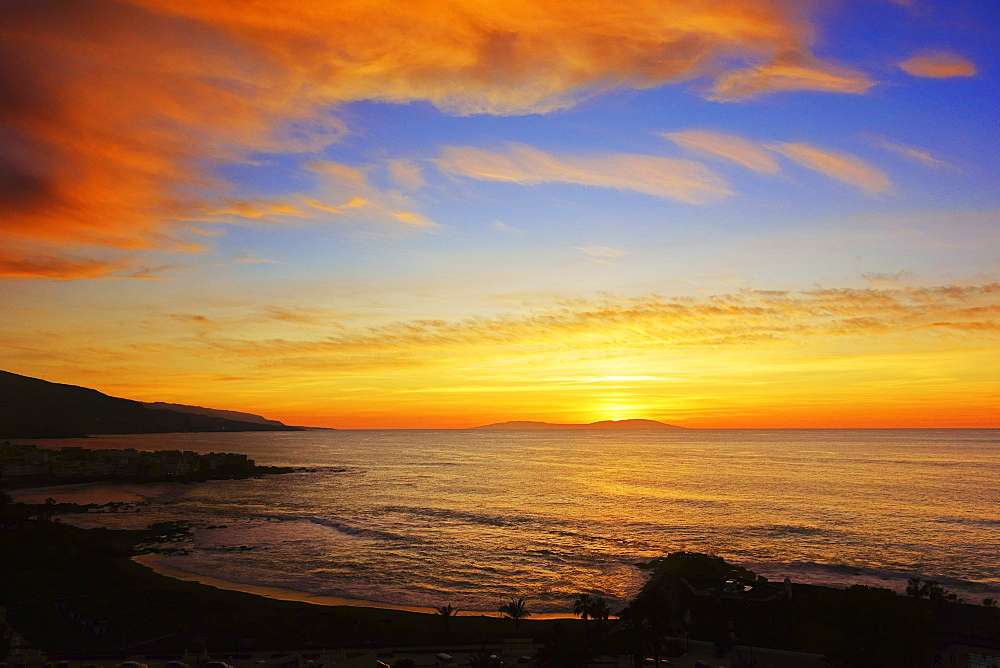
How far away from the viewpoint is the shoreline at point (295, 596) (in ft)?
189

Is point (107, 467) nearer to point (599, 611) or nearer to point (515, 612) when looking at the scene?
point (515, 612)

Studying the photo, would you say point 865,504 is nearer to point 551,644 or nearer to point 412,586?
point 412,586

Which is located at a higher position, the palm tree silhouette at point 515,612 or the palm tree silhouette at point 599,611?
the palm tree silhouette at point 599,611

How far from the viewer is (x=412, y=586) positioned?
67250 mm

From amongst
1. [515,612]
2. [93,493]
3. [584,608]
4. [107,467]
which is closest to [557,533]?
[584,608]

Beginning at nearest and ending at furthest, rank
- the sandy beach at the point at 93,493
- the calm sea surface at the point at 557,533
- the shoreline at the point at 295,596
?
1. the shoreline at the point at 295,596
2. the calm sea surface at the point at 557,533
3. the sandy beach at the point at 93,493

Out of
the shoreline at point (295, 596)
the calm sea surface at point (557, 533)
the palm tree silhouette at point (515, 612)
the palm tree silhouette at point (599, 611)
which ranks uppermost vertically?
the palm tree silhouette at point (599, 611)

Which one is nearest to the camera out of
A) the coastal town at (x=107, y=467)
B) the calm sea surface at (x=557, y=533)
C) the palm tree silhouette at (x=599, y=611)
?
the palm tree silhouette at (x=599, y=611)

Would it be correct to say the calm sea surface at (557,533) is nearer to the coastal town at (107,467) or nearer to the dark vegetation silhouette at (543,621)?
the dark vegetation silhouette at (543,621)

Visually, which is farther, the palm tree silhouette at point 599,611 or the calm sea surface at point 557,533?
the calm sea surface at point 557,533

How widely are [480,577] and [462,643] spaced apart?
26925mm

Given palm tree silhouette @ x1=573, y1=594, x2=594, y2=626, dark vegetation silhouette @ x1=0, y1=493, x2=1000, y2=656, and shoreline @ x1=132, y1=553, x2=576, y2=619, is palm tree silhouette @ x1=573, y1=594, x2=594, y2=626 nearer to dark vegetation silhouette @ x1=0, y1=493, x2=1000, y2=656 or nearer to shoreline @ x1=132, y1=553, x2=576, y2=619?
dark vegetation silhouette @ x1=0, y1=493, x2=1000, y2=656

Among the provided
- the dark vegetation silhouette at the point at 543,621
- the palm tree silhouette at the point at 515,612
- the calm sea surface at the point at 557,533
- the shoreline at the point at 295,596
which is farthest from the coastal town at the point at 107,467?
the palm tree silhouette at the point at 515,612

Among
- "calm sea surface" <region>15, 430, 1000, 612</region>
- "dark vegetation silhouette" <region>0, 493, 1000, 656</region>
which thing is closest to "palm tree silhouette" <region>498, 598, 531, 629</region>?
"dark vegetation silhouette" <region>0, 493, 1000, 656</region>
